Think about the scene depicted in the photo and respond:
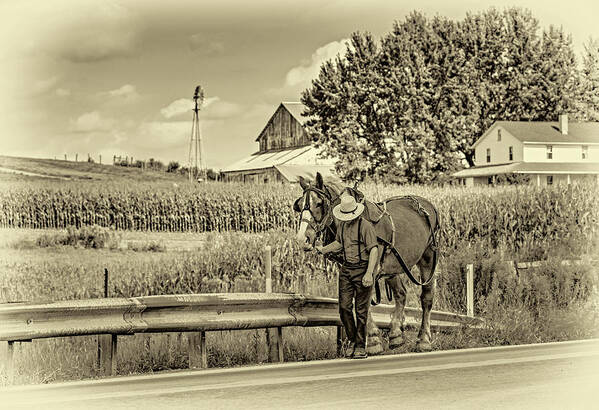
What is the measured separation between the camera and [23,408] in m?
7.01

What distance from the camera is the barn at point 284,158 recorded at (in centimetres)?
1597

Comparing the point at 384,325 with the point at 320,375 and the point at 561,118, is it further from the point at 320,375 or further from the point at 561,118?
the point at 561,118

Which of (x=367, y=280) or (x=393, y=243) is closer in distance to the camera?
(x=367, y=280)

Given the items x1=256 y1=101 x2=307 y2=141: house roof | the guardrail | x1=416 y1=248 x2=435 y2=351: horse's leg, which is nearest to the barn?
x1=256 y1=101 x2=307 y2=141: house roof

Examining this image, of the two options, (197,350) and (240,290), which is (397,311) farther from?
(240,290)

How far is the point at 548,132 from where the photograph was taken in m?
57.7

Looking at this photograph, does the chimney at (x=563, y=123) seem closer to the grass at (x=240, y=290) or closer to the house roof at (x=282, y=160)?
the house roof at (x=282, y=160)

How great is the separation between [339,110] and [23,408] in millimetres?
20570

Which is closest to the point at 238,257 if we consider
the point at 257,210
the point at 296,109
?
the point at 257,210

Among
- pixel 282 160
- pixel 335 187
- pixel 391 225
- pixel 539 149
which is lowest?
pixel 391 225

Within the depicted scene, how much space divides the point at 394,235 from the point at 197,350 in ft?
8.78

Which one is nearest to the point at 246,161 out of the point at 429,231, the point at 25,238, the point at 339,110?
the point at 25,238

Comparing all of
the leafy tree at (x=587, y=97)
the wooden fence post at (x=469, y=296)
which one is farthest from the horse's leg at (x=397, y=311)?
the leafy tree at (x=587, y=97)

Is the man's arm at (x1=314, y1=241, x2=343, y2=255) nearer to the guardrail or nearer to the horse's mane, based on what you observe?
the horse's mane
